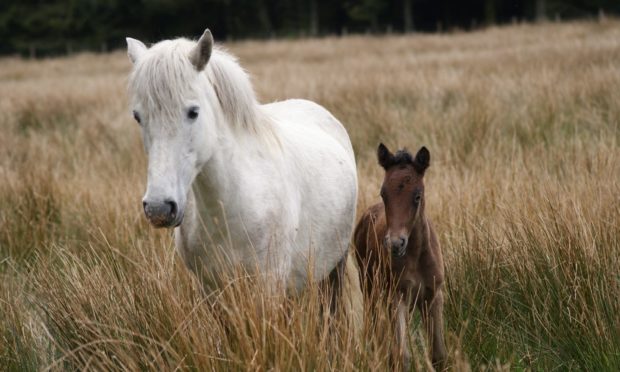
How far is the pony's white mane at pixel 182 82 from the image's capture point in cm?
270

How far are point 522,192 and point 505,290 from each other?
3.45ft

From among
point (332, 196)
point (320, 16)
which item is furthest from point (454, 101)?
point (320, 16)

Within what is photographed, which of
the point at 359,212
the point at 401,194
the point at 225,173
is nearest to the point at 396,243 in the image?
the point at 401,194

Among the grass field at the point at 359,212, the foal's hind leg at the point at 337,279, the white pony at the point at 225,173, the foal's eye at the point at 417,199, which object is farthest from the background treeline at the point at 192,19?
the foal's eye at the point at 417,199

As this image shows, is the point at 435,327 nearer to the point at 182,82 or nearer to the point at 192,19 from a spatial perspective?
the point at 182,82

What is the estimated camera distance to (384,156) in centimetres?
336

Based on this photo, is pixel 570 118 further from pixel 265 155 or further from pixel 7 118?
pixel 7 118

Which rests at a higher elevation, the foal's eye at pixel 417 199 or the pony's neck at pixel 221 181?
the pony's neck at pixel 221 181

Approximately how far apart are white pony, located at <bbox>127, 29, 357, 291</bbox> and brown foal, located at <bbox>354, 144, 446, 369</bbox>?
0.36 metres

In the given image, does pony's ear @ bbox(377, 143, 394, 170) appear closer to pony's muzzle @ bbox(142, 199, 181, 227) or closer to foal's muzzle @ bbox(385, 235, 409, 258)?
foal's muzzle @ bbox(385, 235, 409, 258)

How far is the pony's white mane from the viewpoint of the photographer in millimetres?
2699

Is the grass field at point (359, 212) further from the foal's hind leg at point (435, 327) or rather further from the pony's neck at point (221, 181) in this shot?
the pony's neck at point (221, 181)

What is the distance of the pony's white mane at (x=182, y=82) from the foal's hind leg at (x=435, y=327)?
1.17 meters

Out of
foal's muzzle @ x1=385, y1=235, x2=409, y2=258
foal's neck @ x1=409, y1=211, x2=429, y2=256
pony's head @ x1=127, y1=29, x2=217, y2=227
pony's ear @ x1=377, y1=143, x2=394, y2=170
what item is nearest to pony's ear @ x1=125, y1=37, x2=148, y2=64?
pony's head @ x1=127, y1=29, x2=217, y2=227
